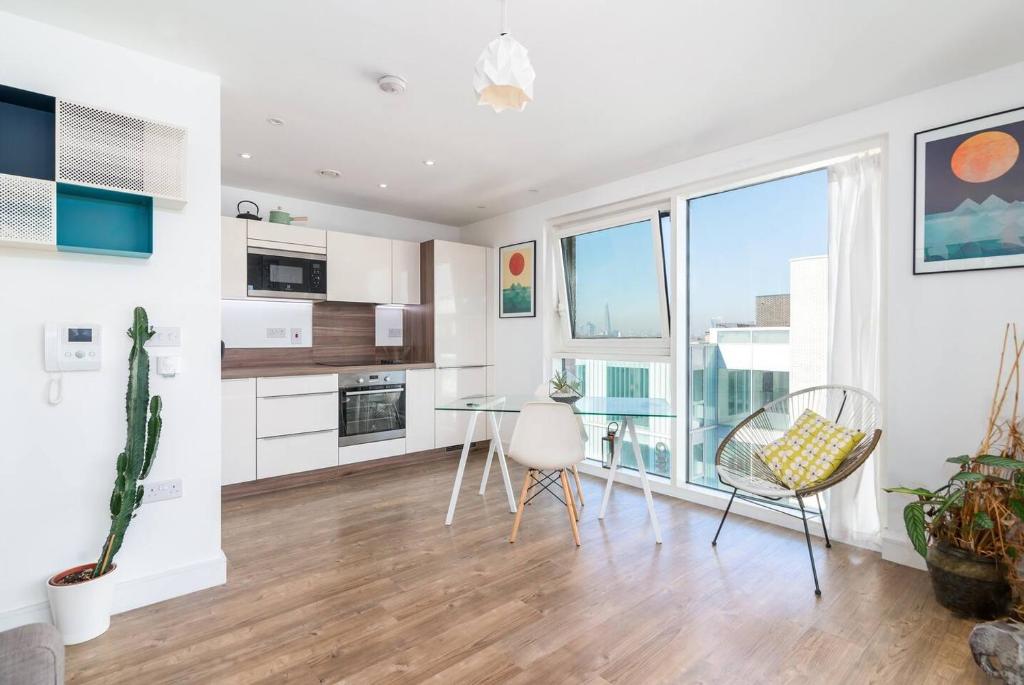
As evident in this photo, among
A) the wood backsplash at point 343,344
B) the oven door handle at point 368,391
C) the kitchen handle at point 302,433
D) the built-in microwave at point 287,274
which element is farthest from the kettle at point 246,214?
the kitchen handle at point 302,433

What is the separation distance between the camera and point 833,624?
211cm

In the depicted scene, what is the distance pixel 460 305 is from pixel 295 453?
7.08 ft

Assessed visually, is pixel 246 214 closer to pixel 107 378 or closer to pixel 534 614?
pixel 107 378

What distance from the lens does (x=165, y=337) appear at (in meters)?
2.32

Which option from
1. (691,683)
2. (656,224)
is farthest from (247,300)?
(691,683)

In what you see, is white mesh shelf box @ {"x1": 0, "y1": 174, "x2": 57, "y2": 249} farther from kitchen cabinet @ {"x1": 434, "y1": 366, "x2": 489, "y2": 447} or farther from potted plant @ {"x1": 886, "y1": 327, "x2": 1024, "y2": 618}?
potted plant @ {"x1": 886, "y1": 327, "x2": 1024, "y2": 618}

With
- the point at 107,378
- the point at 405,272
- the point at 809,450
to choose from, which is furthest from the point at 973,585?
the point at 405,272

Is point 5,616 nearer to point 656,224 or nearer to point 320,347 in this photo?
point 320,347

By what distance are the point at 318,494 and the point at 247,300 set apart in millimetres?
1816

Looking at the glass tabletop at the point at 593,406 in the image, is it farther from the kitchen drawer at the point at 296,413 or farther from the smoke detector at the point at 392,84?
the smoke detector at the point at 392,84

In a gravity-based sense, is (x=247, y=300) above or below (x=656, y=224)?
below

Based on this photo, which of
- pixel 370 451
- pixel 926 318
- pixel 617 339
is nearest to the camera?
pixel 926 318

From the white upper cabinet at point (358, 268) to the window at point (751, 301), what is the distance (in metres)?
2.89

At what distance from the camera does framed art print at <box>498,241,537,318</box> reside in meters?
4.98
